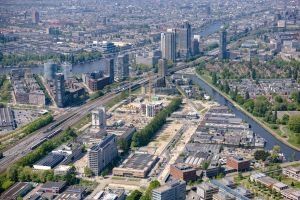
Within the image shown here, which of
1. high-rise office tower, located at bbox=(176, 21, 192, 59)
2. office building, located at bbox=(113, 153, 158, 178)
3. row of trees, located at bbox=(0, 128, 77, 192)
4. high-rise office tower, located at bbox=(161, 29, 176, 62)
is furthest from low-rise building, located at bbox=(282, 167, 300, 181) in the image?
high-rise office tower, located at bbox=(176, 21, 192, 59)

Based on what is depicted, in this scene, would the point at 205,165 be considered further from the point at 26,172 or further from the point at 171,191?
the point at 26,172

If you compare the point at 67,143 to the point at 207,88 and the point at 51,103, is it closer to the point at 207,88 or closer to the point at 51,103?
the point at 51,103

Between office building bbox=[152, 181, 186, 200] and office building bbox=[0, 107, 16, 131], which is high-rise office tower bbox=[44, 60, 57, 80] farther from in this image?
office building bbox=[152, 181, 186, 200]

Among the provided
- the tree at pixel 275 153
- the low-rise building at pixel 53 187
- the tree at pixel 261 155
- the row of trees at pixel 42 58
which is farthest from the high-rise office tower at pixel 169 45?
the low-rise building at pixel 53 187

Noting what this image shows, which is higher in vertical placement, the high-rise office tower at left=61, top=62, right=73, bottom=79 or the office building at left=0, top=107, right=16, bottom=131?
the high-rise office tower at left=61, top=62, right=73, bottom=79

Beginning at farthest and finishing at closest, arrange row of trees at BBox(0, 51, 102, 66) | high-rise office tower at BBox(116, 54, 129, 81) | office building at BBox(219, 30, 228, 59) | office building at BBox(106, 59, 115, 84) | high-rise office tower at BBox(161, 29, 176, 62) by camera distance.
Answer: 1. office building at BBox(219, 30, 228, 59)
2. high-rise office tower at BBox(161, 29, 176, 62)
3. row of trees at BBox(0, 51, 102, 66)
4. high-rise office tower at BBox(116, 54, 129, 81)
5. office building at BBox(106, 59, 115, 84)

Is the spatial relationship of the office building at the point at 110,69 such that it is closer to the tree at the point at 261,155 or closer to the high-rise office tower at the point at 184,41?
the high-rise office tower at the point at 184,41

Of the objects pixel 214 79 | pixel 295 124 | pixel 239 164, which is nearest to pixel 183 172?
pixel 239 164

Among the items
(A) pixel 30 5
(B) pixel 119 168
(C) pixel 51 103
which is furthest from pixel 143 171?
(A) pixel 30 5
